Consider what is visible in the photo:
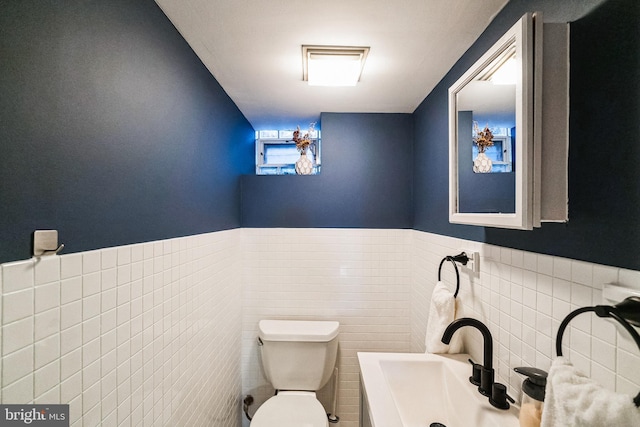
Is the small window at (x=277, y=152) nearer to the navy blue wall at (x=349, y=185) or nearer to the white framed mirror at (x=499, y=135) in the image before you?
the navy blue wall at (x=349, y=185)

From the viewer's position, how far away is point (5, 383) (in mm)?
563

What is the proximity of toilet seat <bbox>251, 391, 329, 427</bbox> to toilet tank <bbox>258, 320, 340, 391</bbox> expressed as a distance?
9 cm

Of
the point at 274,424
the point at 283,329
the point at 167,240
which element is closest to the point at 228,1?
the point at 167,240

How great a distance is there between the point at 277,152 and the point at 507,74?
204 centimetres

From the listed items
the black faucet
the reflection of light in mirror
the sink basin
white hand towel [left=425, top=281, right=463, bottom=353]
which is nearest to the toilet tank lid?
the sink basin

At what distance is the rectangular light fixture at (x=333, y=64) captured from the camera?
1380 mm

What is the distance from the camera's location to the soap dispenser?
2.57 ft

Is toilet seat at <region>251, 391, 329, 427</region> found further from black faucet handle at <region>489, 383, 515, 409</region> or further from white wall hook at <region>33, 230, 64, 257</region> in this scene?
white wall hook at <region>33, 230, 64, 257</region>

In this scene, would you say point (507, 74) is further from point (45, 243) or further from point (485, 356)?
point (45, 243)

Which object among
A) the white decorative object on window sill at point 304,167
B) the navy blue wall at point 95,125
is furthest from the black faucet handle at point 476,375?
the white decorative object on window sill at point 304,167

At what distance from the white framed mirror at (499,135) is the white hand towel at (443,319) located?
40cm

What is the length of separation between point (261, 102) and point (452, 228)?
1498 mm

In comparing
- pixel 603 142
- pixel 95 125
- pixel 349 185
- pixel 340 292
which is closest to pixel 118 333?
pixel 95 125

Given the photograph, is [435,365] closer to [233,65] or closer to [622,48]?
[622,48]
